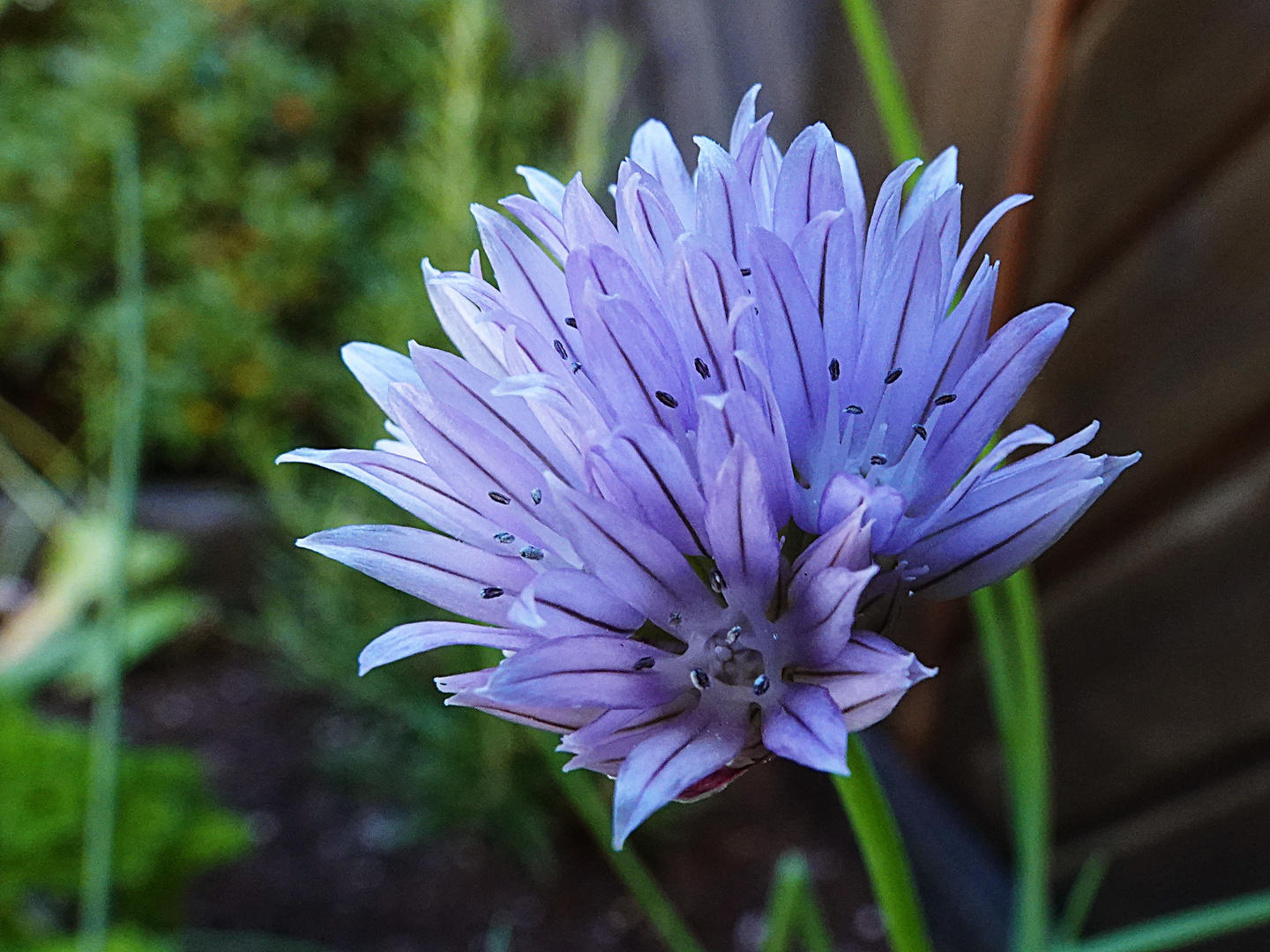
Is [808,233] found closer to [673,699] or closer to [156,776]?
[673,699]

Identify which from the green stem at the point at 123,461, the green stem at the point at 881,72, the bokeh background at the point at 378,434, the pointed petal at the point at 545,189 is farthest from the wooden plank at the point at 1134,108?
the green stem at the point at 123,461

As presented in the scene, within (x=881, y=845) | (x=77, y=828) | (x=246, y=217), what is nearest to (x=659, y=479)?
(x=881, y=845)

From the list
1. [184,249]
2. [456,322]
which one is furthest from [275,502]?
[456,322]

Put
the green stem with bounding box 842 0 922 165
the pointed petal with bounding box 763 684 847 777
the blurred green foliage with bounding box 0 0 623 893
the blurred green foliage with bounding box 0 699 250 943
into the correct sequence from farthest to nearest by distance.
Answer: the blurred green foliage with bounding box 0 0 623 893
the blurred green foliage with bounding box 0 699 250 943
the green stem with bounding box 842 0 922 165
the pointed petal with bounding box 763 684 847 777

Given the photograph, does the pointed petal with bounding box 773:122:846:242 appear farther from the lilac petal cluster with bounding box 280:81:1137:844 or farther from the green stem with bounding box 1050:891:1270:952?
the green stem with bounding box 1050:891:1270:952

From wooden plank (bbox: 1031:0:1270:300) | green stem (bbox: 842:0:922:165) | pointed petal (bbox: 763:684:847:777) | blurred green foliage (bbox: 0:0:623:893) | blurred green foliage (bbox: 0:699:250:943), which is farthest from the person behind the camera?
blurred green foliage (bbox: 0:0:623:893)

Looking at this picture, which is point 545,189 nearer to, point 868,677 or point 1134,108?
point 868,677

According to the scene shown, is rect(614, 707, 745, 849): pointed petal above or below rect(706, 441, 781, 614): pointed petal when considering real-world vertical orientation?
below

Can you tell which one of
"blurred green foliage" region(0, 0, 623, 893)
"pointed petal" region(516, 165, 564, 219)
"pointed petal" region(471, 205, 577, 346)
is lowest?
"pointed petal" region(471, 205, 577, 346)

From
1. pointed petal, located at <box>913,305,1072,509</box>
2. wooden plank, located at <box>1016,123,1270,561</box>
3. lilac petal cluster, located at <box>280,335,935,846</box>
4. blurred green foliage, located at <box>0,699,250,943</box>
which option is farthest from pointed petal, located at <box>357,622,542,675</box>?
blurred green foliage, located at <box>0,699,250,943</box>
